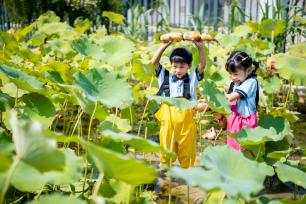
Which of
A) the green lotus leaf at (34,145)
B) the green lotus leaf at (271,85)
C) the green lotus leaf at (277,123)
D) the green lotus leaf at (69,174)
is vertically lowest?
the green lotus leaf at (271,85)

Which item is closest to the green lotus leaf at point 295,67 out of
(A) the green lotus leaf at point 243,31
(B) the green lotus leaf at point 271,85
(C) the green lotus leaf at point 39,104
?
(C) the green lotus leaf at point 39,104

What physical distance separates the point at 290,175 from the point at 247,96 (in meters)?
0.79

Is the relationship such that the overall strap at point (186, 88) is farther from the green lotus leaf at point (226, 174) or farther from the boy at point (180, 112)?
the green lotus leaf at point (226, 174)

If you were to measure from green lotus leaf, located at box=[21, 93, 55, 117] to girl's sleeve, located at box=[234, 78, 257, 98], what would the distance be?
92cm

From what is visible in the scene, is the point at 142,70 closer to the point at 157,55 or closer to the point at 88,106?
the point at 157,55

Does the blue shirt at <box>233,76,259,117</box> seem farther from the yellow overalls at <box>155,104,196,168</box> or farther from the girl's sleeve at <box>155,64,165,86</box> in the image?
the girl's sleeve at <box>155,64,165,86</box>

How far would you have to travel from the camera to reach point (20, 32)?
4.47 meters

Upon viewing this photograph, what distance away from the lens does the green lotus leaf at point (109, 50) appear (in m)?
2.70

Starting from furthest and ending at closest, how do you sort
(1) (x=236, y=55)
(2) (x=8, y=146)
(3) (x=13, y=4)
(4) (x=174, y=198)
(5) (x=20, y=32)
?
(3) (x=13, y=4)
(5) (x=20, y=32)
(4) (x=174, y=198)
(1) (x=236, y=55)
(2) (x=8, y=146)

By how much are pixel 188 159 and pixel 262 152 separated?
68 cm

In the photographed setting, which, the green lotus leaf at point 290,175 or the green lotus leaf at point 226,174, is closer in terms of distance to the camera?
the green lotus leaf at point 226,174

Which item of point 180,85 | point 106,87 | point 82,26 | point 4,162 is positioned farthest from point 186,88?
point 82,26

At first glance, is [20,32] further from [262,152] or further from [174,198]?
[262,152]

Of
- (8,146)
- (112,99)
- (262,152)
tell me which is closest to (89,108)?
(112,99)
